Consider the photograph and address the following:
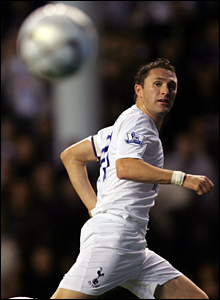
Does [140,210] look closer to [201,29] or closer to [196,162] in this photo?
[196,162]

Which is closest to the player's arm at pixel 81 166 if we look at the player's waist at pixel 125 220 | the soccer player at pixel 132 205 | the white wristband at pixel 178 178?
the soccer player at pixel 132 205

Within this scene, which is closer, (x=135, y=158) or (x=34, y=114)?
(x=135, y=158)

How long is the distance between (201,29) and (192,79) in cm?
69

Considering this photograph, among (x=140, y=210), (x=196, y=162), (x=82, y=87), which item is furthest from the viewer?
(x=82, y=87)

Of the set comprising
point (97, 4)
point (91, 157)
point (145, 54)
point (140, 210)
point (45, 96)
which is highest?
point (97, 4)

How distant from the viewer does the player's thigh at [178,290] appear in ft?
11.1

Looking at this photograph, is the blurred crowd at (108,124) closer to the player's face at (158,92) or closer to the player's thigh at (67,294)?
the player's face at (158,92)

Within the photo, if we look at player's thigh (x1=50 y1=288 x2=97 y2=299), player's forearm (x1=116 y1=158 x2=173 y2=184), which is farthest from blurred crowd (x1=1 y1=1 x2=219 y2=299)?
player's forearm (x1=116 y1=158 x2=173 y2=184)

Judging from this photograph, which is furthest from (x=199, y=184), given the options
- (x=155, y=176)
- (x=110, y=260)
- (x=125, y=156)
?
(x=110, y=260)

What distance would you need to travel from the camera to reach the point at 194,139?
5.76m

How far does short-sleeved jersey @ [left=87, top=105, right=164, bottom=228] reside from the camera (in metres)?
3.09

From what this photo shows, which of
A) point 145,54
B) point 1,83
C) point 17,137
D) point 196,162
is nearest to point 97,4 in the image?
point 145,54

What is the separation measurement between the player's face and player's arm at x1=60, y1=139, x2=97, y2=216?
1.73 ft

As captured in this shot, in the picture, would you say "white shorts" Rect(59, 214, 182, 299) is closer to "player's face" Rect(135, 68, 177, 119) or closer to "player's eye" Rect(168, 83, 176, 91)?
"player's face" Rect(135, 68, 177, 119)
